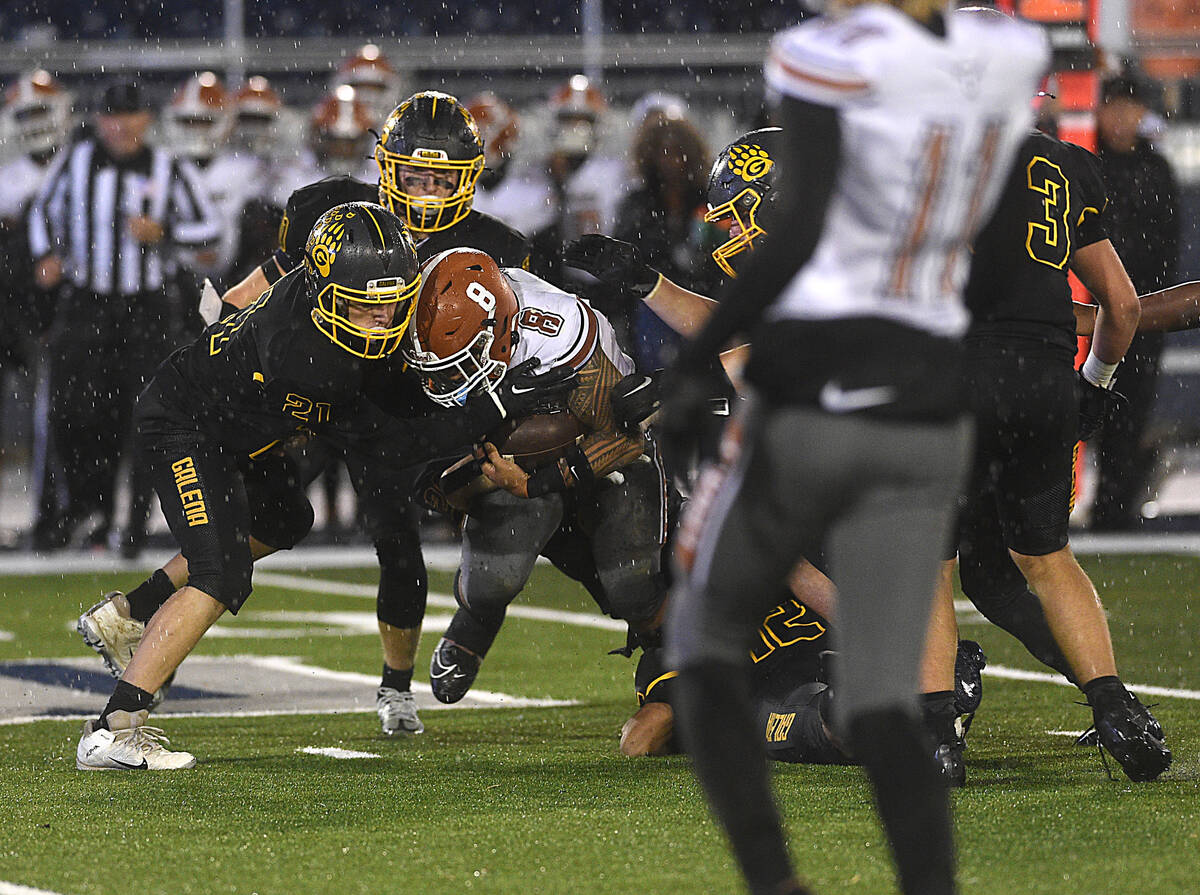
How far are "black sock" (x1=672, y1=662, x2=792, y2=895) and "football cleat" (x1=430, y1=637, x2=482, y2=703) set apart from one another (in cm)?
266

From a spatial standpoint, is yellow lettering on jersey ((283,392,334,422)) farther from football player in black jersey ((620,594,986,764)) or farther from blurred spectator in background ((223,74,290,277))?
blurred spectator in background ((223,74,290,277))

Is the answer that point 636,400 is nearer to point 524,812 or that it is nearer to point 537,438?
point 537,438

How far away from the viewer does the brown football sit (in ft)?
17.4

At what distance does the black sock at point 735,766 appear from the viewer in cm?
285

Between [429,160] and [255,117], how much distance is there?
674 cm

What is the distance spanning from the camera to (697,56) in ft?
59.8

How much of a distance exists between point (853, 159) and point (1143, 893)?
4.70ft

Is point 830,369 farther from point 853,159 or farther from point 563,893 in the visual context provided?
point 563,893

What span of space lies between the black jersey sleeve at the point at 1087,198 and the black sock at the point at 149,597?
2.53m

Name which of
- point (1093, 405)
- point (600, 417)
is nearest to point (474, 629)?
point (600, 417)

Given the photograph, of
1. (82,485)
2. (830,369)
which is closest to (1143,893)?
(830,369)

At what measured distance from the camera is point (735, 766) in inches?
113

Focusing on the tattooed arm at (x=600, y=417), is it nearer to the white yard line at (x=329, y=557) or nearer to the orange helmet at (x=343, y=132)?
the white yard line at (x=329, y=557)

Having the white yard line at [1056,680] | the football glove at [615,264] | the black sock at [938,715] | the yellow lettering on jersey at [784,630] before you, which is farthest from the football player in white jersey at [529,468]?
the white yard line at [1056,680]
